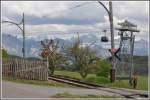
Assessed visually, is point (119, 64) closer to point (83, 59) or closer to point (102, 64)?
point (102, 64)

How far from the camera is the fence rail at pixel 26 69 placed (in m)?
34.0

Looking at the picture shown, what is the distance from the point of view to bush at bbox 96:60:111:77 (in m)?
46.3

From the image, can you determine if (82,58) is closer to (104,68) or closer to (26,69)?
(104,68)

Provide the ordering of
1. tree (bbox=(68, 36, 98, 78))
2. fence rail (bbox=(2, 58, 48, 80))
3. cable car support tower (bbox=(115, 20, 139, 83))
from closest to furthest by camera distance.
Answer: fence rail (bbox=(2, 58, 48, 80)) < cable car support tower (bbox=(115, 20, 139, 83)) < tree (bbox=(68, 36, 98, 78))

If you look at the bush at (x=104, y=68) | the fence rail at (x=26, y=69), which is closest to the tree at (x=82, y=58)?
the bush at (x=104, y=68)

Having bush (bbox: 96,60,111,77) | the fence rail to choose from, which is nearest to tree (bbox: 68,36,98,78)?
bush (bbox: 96,60,111,77)

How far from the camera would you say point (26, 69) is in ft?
112

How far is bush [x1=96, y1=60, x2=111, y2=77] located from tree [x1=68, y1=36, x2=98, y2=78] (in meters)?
1.43

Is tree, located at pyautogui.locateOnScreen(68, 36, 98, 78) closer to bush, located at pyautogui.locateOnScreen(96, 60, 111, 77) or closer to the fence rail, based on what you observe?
bush, located at pyautogui.locateOnScreen(96, 60, 111, 77)

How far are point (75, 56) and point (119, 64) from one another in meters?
9.84

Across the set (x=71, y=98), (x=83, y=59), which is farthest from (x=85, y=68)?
(x=71, y=98)

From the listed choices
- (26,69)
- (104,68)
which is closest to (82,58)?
(104,68)

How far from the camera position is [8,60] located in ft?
113

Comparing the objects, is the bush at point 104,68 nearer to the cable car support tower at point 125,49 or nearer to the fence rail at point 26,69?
the cable car support tower at point 125,49
